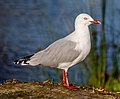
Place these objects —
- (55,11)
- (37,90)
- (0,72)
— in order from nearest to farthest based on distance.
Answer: (37,90)
(0,72)
(55,11)

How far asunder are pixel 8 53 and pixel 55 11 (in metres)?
2.24

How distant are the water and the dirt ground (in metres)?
1.77

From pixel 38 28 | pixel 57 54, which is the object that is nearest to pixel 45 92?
pixel 57 54

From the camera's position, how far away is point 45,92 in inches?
160

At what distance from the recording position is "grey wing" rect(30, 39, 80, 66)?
179 inches

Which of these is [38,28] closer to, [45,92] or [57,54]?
[57,54]

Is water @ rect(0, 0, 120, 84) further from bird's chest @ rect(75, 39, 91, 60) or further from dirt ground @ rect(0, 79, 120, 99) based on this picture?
dirt ground @ rect(0, 79, 120, 99)

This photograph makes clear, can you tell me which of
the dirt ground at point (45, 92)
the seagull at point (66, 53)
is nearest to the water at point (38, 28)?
the seagull at point (66, 53)

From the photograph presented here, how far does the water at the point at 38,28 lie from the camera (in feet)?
23.4

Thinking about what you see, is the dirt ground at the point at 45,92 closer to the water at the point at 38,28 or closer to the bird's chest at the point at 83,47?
the bird's chest at the point at 83,47

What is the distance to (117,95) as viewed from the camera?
4.32 m

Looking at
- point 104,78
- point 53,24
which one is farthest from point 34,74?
point 53,24

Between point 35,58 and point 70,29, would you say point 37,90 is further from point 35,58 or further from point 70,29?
point 70,29

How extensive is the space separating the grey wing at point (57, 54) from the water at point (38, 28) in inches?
58.6
